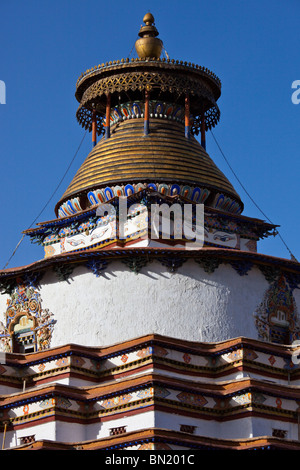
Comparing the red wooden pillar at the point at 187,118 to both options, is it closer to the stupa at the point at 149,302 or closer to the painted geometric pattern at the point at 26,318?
the stupa at the point at 149,302

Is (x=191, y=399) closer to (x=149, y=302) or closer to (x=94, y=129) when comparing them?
(x=149, y=302)

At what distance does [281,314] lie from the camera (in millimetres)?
35812

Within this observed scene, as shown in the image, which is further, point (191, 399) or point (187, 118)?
point (187, 118)

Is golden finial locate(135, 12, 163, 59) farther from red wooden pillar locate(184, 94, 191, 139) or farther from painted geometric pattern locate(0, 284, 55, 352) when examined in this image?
painted geometric pattern locate(0, 284, 55, 352)

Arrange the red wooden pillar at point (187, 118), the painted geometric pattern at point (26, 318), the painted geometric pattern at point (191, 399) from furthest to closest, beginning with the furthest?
the red wooden pillar at point (187, 118) → the painted geometric pattern at point (26, 318) → the painted geometric pattern at point (191, 399)

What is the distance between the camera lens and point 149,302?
34.5 metres

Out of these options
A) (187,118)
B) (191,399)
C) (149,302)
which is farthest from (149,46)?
(191,399)

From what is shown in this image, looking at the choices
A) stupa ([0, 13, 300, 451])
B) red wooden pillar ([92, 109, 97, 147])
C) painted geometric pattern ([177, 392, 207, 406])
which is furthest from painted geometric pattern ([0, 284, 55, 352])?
red wooden pillar ([92, 109, 97, 147])

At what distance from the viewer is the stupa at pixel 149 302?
31.1m

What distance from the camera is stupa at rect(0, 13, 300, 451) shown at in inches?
1225

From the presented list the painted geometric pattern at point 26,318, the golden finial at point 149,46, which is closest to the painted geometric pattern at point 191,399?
the painted geometric pattern at point 26,318
